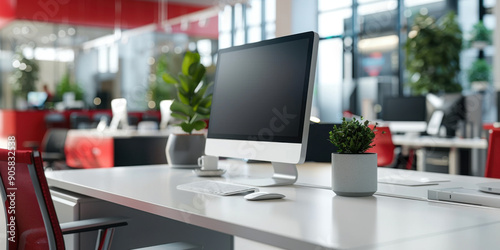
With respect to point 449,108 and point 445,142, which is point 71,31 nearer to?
point 449,108

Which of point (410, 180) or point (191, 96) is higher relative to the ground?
point (191, 96)

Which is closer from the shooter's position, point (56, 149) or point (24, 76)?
point (56, 149)

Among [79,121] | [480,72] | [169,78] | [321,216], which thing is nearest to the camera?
[321,216]

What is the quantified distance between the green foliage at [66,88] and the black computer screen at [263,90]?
10.7 metres

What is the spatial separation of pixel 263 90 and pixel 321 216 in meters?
0.81

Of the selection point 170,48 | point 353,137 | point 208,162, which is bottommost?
point 208,162

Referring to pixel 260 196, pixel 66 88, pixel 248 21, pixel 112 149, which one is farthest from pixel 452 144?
pixel 248 21

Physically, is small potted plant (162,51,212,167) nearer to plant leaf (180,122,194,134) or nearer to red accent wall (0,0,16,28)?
plant leaf (180,122,194,134)

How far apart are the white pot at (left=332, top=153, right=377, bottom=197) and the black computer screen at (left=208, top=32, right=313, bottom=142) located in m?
0.22

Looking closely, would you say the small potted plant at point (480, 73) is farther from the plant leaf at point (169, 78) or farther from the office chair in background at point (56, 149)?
the plant leaf at point (169, 78)

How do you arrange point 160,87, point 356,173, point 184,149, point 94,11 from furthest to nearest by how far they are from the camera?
point 160,87 < point 94,11 < point 184,149 < point 356,173

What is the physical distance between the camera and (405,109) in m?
7.02

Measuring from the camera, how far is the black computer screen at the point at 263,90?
1899mm

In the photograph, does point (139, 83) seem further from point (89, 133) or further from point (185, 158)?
point (185, 158)
